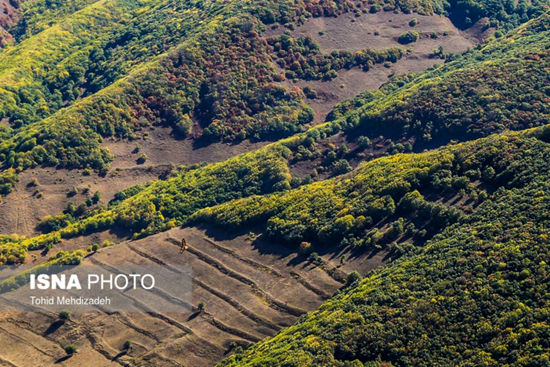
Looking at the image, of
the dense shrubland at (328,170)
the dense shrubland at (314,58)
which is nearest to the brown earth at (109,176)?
the dense shrubland at (328,170)

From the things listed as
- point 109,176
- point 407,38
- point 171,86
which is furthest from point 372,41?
point 109,176

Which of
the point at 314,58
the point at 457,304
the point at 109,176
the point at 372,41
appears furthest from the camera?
the point at 372,41

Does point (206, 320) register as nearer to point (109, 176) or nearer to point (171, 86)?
point (109, 176)

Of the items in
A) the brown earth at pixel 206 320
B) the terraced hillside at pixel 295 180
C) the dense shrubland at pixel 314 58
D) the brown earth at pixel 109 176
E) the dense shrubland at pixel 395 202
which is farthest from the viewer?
the dense shrubland at pixel 314 58

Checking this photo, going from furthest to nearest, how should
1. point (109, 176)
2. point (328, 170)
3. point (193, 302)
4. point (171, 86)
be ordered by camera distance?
point (171, 86) < point (109, 176) < point (328, 170) < point (193, 302)

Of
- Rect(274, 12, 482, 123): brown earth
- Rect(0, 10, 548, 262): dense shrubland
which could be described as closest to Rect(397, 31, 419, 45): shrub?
Rect(274, 12, 482, 123): brown earth

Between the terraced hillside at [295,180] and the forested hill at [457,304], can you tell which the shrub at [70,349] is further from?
the forested hill at [457,304]
